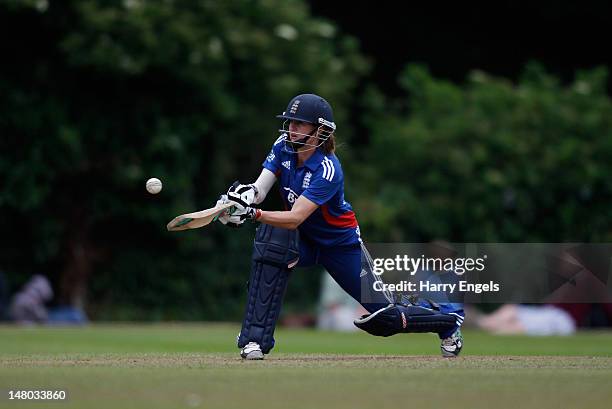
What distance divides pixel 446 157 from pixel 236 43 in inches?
153

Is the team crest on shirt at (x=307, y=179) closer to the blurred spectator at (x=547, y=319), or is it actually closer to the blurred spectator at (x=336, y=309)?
the blurred spectator at (x=547, y=319)

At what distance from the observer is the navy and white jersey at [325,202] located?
799 centimetres

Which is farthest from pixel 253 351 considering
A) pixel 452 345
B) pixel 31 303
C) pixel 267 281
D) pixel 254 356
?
pixel 31 303

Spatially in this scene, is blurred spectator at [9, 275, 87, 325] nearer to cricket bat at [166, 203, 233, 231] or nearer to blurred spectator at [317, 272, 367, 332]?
blurred spectator at [317, 272, 367, 332]

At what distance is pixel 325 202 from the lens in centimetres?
791

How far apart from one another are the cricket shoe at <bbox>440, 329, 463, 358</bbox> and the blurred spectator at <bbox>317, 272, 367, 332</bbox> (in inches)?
338

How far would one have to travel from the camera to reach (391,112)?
21.2 meters

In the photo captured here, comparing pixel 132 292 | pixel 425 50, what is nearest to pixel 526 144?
pixel 425 50

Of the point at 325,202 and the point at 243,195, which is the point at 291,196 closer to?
the point at 325,202

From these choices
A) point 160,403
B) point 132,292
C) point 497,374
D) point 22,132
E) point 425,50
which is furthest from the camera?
point 425,50

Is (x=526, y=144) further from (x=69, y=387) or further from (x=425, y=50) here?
(x=69, y=387)

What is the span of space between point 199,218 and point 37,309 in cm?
1020

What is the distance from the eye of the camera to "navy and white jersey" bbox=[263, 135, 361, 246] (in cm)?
799

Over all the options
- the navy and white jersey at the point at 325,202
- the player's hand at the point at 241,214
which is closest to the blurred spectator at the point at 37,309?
the navy and white jersey at the point at 325,202
